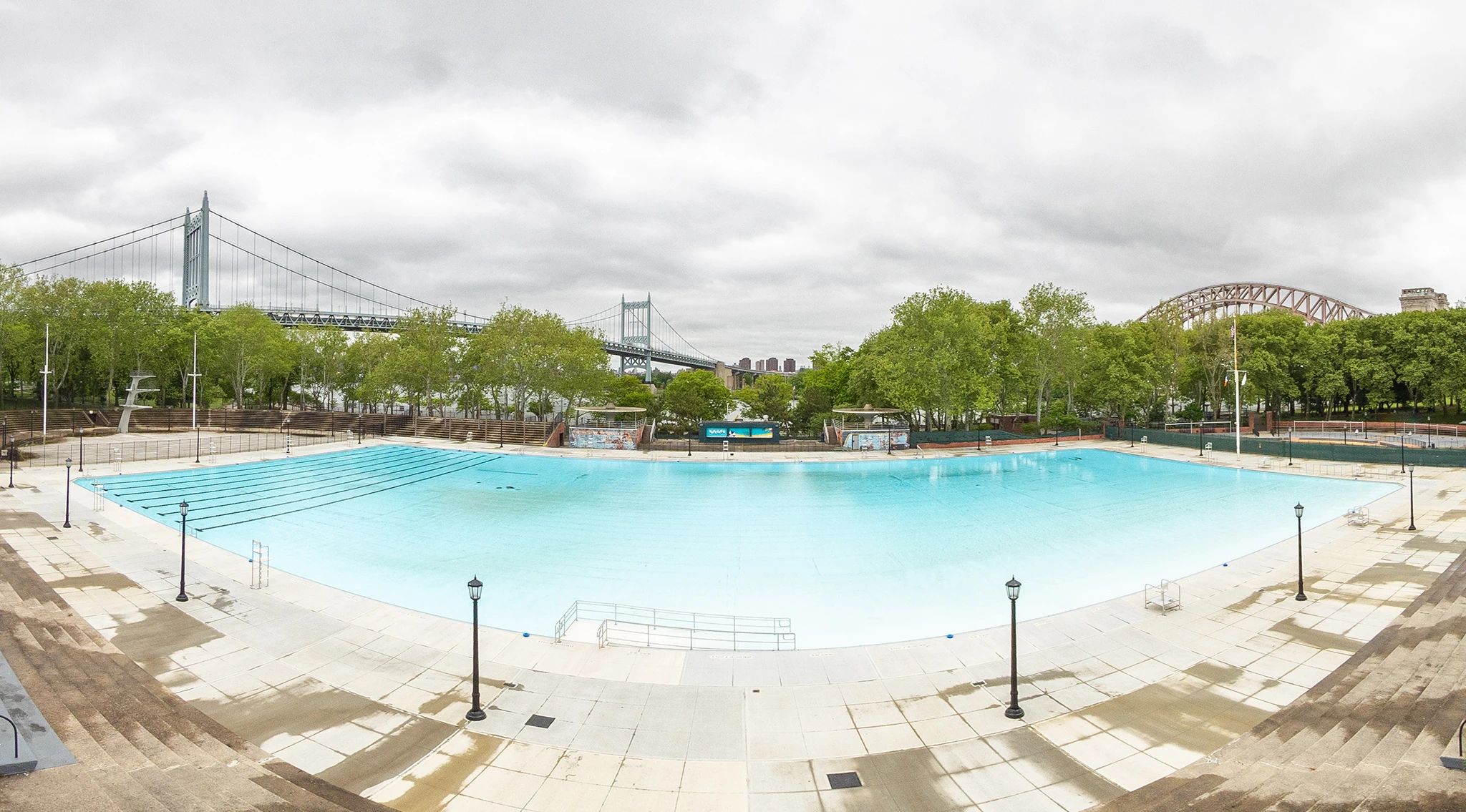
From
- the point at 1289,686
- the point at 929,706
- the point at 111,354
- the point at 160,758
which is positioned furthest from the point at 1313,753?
the point at 111,354

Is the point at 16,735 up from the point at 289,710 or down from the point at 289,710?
up

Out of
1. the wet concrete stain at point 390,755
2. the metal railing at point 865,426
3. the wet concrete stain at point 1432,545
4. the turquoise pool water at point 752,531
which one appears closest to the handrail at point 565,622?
the turquoise pool water at point 752,531

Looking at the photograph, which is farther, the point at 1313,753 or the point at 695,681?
the point at 695,681

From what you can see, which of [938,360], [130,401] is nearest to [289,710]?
[938,360]

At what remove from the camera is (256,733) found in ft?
28.7

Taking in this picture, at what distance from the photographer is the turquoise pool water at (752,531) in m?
16.5

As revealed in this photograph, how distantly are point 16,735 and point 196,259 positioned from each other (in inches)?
4321

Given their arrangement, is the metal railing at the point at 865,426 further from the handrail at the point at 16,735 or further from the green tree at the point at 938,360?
the handrail at the point at 16,735

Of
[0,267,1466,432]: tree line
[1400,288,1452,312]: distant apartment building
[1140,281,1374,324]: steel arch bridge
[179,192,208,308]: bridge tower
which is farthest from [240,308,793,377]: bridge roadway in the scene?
[1400,288,1452,312]: distant apartment building

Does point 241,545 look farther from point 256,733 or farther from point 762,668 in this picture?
point 762,668

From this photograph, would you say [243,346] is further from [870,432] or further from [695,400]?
[870,432]

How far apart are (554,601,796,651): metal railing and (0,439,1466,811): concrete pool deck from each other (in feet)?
2.61

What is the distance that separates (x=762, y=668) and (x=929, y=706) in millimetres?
2920

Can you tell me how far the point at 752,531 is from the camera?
2377 centimetres
